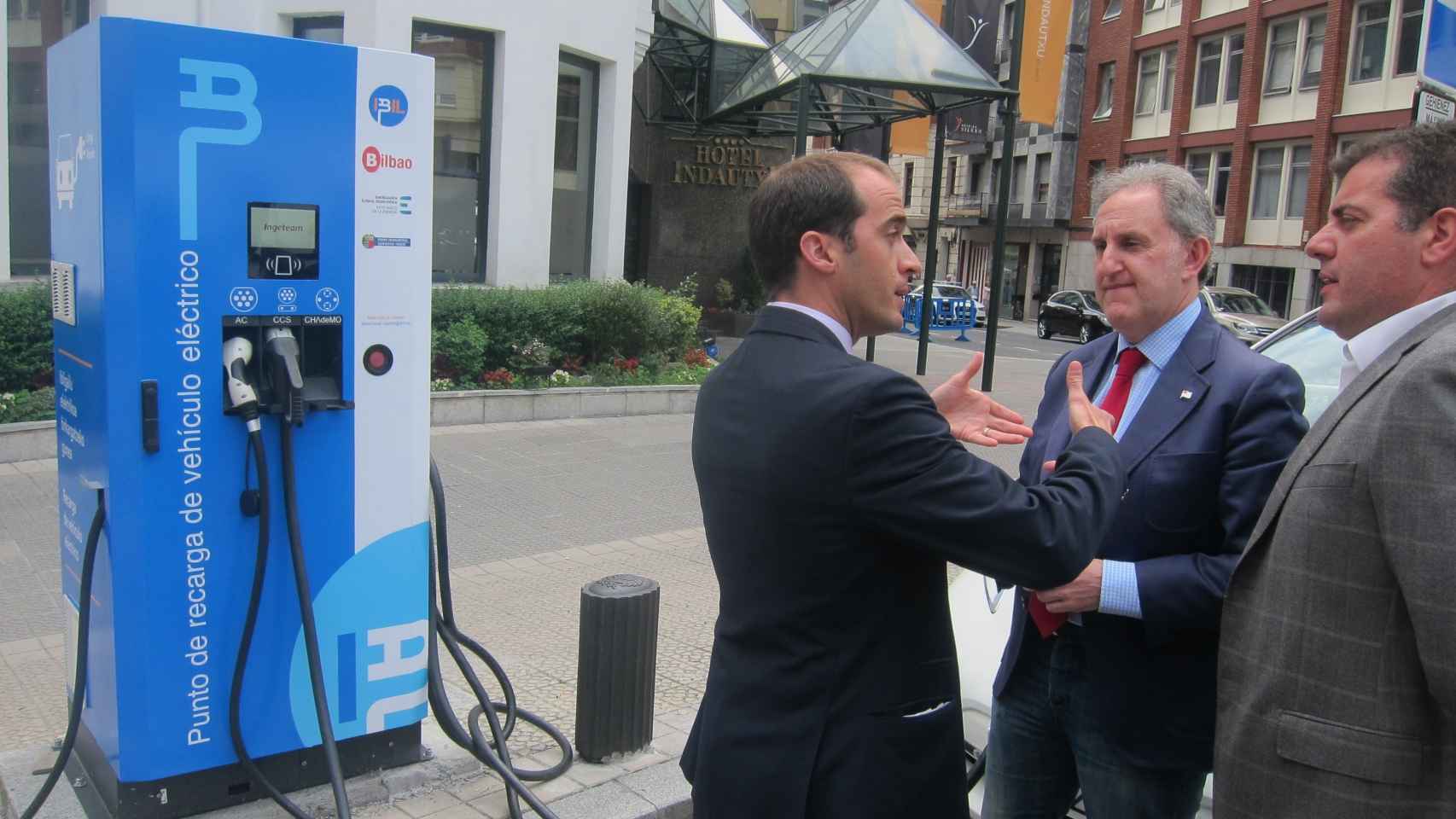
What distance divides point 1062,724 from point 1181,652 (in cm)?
33

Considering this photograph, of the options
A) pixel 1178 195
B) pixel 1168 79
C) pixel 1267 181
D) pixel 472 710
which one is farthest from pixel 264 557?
pixel 1168 79

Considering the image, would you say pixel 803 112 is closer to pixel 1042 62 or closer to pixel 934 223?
pixel 934 223

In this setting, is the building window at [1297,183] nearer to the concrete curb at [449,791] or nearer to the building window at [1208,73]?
the building window at [1208,73]

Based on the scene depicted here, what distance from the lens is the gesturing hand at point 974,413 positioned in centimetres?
250

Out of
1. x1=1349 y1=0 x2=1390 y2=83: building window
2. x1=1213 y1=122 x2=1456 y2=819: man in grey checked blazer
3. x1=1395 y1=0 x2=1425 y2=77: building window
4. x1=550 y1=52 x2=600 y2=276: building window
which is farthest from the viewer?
x1=1349 y1=0 x2=1390 y2=83: building window

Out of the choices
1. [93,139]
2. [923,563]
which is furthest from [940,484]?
[93,139]

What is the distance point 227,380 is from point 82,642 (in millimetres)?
925

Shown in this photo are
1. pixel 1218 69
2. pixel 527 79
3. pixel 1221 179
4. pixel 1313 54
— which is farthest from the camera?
pixel 1221 179

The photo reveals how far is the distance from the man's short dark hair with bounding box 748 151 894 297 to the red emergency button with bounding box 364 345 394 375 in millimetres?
1907

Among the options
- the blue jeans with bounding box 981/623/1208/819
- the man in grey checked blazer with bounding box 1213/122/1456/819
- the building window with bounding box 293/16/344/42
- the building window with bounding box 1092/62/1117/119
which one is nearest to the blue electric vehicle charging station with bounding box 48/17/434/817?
the blue jeans with bounding box 981/623/1208/819

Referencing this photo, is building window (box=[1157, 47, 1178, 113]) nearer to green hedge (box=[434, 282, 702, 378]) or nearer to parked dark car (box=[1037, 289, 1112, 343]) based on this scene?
parked dark car (box=[1037, 289, 1112, 343])

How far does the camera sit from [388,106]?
3.62 m

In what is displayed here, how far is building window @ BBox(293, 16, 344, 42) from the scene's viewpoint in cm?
1172

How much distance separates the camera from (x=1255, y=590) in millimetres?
2021
